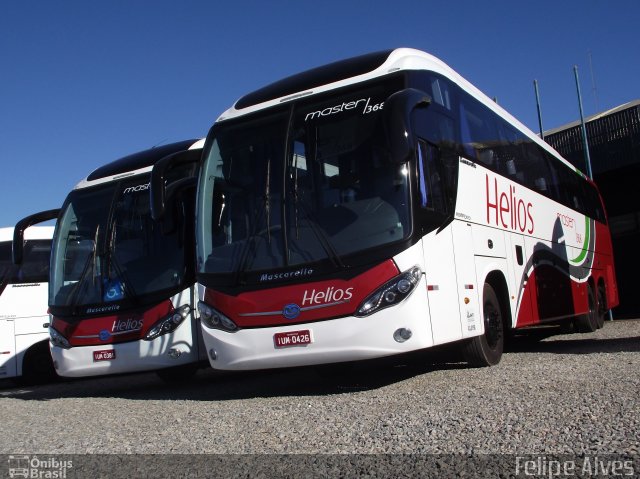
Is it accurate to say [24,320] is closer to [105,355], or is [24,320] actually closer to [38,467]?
[105,355]

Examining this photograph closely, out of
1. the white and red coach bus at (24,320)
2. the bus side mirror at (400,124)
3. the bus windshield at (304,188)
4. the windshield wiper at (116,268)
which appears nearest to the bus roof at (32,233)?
the white and red coach bus at (24,320)

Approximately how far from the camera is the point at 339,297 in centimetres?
681

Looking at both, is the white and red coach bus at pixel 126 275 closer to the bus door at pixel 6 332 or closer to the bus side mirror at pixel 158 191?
the bus side mirror at pixel 158 191

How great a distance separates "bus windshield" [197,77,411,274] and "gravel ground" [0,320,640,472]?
1.54 m

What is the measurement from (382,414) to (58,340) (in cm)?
559

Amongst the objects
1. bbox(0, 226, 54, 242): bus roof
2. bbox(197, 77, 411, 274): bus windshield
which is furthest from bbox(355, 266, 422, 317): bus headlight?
bbox(0, 226, 54, 242): bus roof

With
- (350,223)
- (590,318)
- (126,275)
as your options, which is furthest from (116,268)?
(590,318)

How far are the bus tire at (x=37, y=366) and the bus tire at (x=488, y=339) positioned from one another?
8.95 meters

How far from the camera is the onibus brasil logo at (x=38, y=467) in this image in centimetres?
482

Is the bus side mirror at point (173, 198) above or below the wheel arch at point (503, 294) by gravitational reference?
above

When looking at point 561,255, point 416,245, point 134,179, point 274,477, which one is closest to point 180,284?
point 134,179

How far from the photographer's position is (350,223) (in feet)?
22.6

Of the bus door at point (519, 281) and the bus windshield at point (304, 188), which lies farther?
the bus door at point (519, 281)

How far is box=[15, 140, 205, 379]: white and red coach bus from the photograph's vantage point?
8.81 metres
